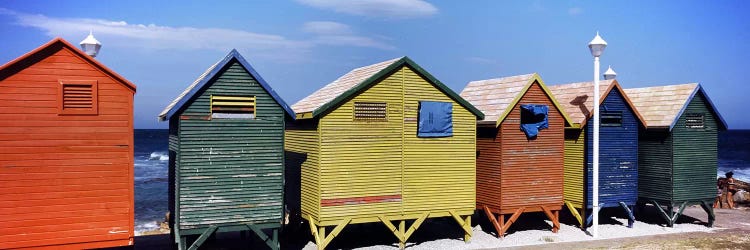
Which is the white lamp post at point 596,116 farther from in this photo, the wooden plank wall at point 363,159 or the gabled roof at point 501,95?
the wooden plank wall at point 363,159

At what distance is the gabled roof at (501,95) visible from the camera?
2270 centimetres

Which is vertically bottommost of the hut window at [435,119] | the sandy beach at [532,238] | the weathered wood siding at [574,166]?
the sandy beach at [532,238]

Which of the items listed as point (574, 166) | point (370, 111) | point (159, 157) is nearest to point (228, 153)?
point (370, 111)

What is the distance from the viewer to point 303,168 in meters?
21.0

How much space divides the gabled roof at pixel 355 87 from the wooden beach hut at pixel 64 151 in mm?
6120

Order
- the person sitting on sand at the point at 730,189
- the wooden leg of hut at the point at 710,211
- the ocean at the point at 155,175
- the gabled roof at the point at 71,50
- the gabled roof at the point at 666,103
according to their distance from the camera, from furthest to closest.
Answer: the ocean at the point at 155,175
the person sitting on sand at the point at 730,189
the wooden leg of hut at the point at 710,211
the gabled roof at the point at 666,103
the gabled roof at the point at 71,50

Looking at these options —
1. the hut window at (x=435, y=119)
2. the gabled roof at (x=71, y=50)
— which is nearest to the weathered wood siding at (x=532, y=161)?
the hut window at (x=435, y=119)

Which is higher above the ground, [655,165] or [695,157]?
[695,157]

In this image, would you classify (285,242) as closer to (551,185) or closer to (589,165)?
(551,185)

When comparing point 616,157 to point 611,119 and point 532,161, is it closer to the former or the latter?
point 611,119

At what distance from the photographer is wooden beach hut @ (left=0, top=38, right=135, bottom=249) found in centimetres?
1518

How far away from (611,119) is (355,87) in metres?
12.5

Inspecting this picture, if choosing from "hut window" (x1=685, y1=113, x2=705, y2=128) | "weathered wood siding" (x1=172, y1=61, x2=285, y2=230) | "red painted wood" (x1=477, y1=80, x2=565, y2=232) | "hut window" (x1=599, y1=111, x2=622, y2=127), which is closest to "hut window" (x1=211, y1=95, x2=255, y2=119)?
"weathered wood siding" (x1=172, y1=61, x2=285, y2=230)

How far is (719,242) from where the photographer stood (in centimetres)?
2347
